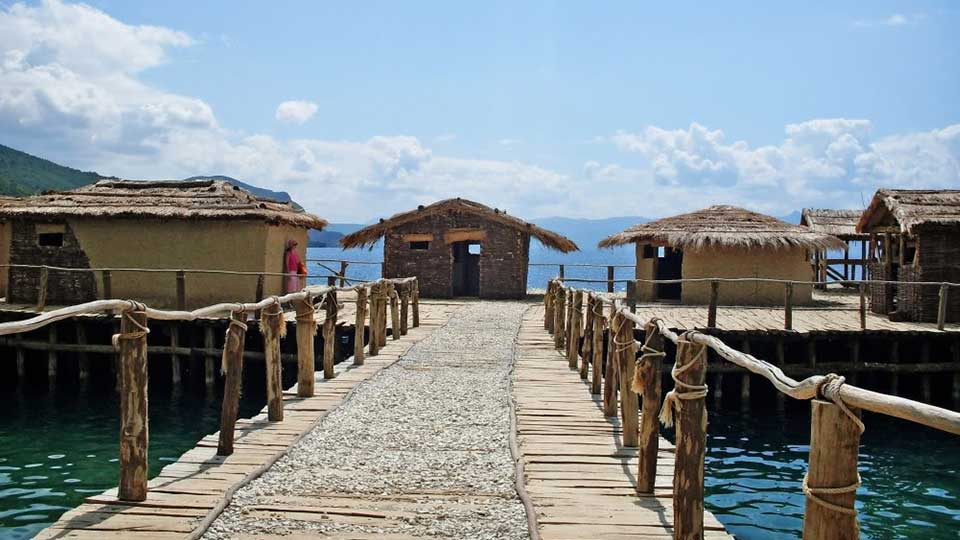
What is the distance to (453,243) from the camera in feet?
94.8

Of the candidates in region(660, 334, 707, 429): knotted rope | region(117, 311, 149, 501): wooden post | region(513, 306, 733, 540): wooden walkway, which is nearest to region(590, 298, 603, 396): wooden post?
region(513, 306, 733, 540): wooden walkway

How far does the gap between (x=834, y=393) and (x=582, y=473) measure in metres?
3.66

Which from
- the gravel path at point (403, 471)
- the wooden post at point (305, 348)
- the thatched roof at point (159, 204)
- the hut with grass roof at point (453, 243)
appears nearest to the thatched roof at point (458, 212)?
the hut with grass roof at point (453, 243)

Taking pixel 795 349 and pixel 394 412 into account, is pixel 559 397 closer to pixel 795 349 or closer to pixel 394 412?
pixel 394 412

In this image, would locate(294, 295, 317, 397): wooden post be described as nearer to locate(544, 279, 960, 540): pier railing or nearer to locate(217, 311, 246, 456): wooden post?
locate(217, 311, 246, 456): wooden post

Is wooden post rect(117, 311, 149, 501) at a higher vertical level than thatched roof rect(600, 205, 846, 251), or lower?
lower

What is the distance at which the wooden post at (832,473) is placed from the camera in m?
3.36

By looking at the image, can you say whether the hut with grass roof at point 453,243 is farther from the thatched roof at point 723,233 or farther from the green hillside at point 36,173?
the green hillside at point 36,173

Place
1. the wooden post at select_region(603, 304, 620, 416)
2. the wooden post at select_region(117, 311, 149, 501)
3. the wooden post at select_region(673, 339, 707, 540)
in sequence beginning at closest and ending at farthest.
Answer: the wooden post at select_region(673, 339, 707, 540), the wooden post at select_region(117, 311, 149, 501), the wooden post at select_region(603, 304, 620, 416)

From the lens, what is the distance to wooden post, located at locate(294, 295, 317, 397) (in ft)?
33.2

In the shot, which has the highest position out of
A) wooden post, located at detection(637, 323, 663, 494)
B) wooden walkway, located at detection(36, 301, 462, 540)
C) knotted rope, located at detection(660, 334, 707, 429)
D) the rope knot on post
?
the rope knot on post

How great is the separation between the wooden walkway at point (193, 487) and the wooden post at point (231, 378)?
0.12 m

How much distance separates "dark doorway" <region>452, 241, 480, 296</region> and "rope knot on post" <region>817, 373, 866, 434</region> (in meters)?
25.9

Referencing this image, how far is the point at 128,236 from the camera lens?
21016mm
